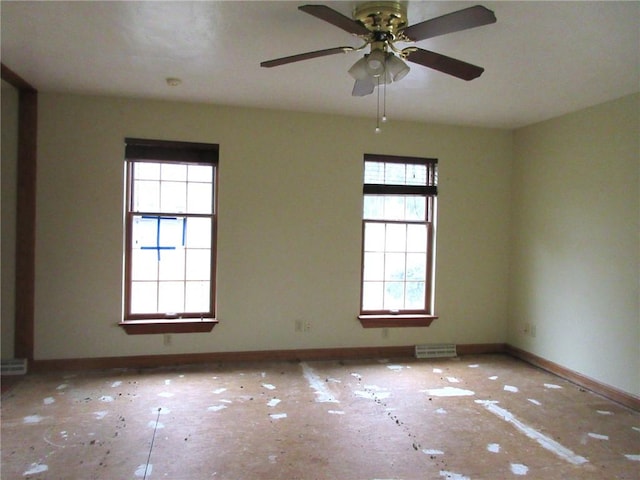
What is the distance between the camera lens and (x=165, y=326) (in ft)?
13.9

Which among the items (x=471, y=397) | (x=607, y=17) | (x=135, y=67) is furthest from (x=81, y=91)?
(x=471, y=397)

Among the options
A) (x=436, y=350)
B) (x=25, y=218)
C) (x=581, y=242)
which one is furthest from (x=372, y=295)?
(x=25, y=218)

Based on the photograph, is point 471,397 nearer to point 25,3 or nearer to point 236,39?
point 236,39

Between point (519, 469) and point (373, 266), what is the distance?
259 centimetres

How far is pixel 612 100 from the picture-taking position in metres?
3.79

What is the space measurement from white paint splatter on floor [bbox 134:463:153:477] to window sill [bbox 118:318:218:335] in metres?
1.85

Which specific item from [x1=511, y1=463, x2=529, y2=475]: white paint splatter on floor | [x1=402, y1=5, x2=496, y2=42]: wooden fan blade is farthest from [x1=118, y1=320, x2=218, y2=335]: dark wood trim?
[x1=402, y1=5, x2=496, y2=42]: wooden fan blade

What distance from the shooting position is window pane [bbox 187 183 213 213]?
14.4 feet

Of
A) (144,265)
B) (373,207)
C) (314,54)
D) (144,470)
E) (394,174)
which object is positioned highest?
(314,54)

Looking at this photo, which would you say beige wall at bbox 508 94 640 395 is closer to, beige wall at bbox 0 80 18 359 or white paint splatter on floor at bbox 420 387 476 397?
white paint splatter on floor at bbox 420 387 476 397

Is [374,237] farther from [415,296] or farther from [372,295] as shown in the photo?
[415,296]

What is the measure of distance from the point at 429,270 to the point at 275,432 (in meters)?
2.74

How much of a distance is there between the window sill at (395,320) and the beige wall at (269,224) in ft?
0.28

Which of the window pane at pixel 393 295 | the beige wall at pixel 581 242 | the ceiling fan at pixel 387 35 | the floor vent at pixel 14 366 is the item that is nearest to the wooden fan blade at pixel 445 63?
the ceiling fan at pixel 387 35
